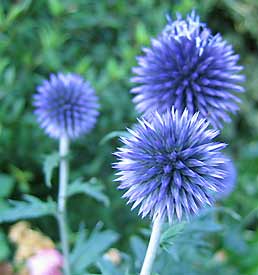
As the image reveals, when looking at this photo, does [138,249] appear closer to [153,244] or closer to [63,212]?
[63,212]

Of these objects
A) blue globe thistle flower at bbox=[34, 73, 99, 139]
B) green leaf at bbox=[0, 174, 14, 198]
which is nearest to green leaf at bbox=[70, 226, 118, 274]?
blue globe thistle flower at bbox=[34, 73, 99, 139]

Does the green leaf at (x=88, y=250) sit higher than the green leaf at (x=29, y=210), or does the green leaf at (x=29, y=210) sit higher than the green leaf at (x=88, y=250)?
the green leaf at (x=29, y=210)

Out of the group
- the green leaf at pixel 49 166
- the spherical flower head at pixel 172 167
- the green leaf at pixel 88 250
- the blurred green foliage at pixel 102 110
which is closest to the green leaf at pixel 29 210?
the green leaf at pixel 49 166

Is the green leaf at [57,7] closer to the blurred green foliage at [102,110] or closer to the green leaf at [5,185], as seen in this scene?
the blurred green foliage at [102,110]

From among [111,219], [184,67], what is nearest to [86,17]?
[111,219]

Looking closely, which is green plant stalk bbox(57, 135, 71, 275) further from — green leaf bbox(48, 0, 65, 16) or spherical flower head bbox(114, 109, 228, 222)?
green leaf bbox(48, 0, 65, 16)

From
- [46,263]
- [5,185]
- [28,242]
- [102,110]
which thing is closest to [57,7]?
[102,110]
